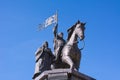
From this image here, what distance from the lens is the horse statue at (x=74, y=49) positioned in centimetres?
1766

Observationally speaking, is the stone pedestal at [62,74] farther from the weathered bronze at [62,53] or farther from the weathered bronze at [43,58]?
the weathered bronze at [43,58]

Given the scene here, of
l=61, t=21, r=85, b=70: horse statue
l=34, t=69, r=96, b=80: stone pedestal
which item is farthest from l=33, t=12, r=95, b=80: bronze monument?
l=34, t=69, r=96, b=80: stone pedestal

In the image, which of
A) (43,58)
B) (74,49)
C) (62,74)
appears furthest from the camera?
(43,58)

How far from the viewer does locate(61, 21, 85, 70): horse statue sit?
57.9 ft

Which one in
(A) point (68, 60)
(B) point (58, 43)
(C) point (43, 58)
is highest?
(B) point (58, 43)

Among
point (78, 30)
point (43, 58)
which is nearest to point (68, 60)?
point (43, 58)

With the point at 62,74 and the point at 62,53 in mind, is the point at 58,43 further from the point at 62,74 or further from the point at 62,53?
the point at 62,74

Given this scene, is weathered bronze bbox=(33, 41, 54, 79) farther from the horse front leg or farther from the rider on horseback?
the horse front leg

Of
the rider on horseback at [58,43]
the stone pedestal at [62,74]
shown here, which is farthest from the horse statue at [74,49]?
the stone pedestal at [62,74]

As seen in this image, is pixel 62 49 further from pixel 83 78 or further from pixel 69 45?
pixel 83 78

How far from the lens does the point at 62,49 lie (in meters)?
18.2

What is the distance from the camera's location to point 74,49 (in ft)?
58.9

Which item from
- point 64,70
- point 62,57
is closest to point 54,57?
point 62,57

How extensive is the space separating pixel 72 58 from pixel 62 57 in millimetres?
435
